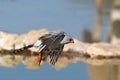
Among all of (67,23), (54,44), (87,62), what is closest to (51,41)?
(54,44)

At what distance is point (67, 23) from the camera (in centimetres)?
1188

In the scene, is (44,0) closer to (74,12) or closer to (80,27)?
(74,12)

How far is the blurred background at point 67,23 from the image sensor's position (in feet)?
25.2

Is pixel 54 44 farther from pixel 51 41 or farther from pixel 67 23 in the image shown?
pixel 67 23

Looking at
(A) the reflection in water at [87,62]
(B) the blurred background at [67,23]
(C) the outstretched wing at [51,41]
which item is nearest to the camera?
(C) the outstretched wing at [51,41]

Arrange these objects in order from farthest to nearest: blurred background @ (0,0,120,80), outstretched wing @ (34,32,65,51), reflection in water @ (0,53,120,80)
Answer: reflection in water @ (0,53,120,80), blurred background @ (0,0,120,80), outstretched wing @ (34,32,65,51)

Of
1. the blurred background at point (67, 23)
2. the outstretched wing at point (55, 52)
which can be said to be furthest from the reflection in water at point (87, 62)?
the outstretched wing at point (55, 52)

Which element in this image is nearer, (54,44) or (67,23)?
(54,44)

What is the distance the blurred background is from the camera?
303 inches

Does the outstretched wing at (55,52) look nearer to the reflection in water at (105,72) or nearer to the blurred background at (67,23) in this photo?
the blurred background at (67,23)

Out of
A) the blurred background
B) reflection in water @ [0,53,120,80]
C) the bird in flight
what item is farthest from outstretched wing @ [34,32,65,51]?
reflection in water @ [0,53,120,80]

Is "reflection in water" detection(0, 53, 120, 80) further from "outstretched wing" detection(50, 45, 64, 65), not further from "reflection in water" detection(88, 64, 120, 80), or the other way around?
"outstretched wing" detection(50, 45, 64, 65)

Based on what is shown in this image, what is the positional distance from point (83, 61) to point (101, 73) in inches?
31.2

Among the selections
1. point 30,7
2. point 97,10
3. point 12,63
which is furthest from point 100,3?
point 12,63
